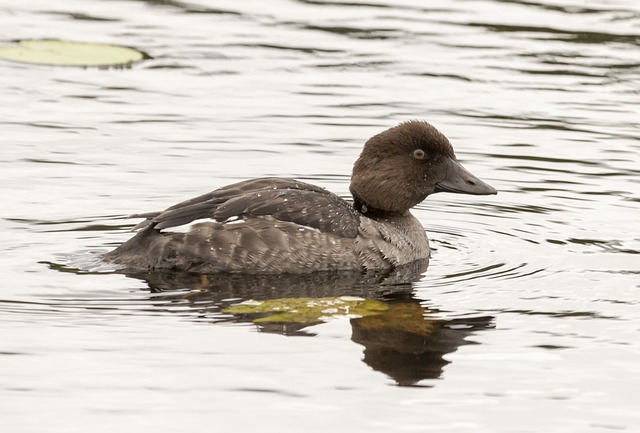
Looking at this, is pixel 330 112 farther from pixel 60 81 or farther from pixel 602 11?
pixel 602 11

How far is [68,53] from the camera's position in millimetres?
17453

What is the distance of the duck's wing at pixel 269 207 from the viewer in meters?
10.9

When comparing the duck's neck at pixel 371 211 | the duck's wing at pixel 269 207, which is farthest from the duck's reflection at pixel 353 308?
the duck's neck at pixel 371 211

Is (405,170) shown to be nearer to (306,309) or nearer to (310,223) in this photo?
(310,223)

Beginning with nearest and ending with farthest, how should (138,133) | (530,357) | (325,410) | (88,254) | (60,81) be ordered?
(325,410)
(530,357)
(88,254)
(138,133)
(60,81)

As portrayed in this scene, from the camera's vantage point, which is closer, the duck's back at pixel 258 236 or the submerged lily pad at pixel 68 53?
the duck's back at pixel 258 236

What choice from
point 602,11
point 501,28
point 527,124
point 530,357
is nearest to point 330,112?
point 527,124

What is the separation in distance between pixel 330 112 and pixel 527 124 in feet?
6.99

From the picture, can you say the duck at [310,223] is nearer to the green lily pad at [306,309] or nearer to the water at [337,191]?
the water at [337,191]

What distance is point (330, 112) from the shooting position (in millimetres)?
15812

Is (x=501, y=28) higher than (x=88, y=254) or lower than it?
higher

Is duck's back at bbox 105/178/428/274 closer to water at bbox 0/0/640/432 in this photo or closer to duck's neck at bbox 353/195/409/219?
water at bbox 0/0/640/432

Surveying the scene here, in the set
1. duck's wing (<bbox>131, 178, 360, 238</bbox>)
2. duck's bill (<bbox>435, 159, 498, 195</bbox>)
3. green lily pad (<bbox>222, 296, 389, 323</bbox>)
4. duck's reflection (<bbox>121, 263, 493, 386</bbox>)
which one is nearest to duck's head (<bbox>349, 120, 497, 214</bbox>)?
duck's bill (<bbox>435, 159, 498, 195</bbox>)

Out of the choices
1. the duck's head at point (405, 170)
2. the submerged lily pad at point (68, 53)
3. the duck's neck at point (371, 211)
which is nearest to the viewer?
the duck's head at point (405, 170)
